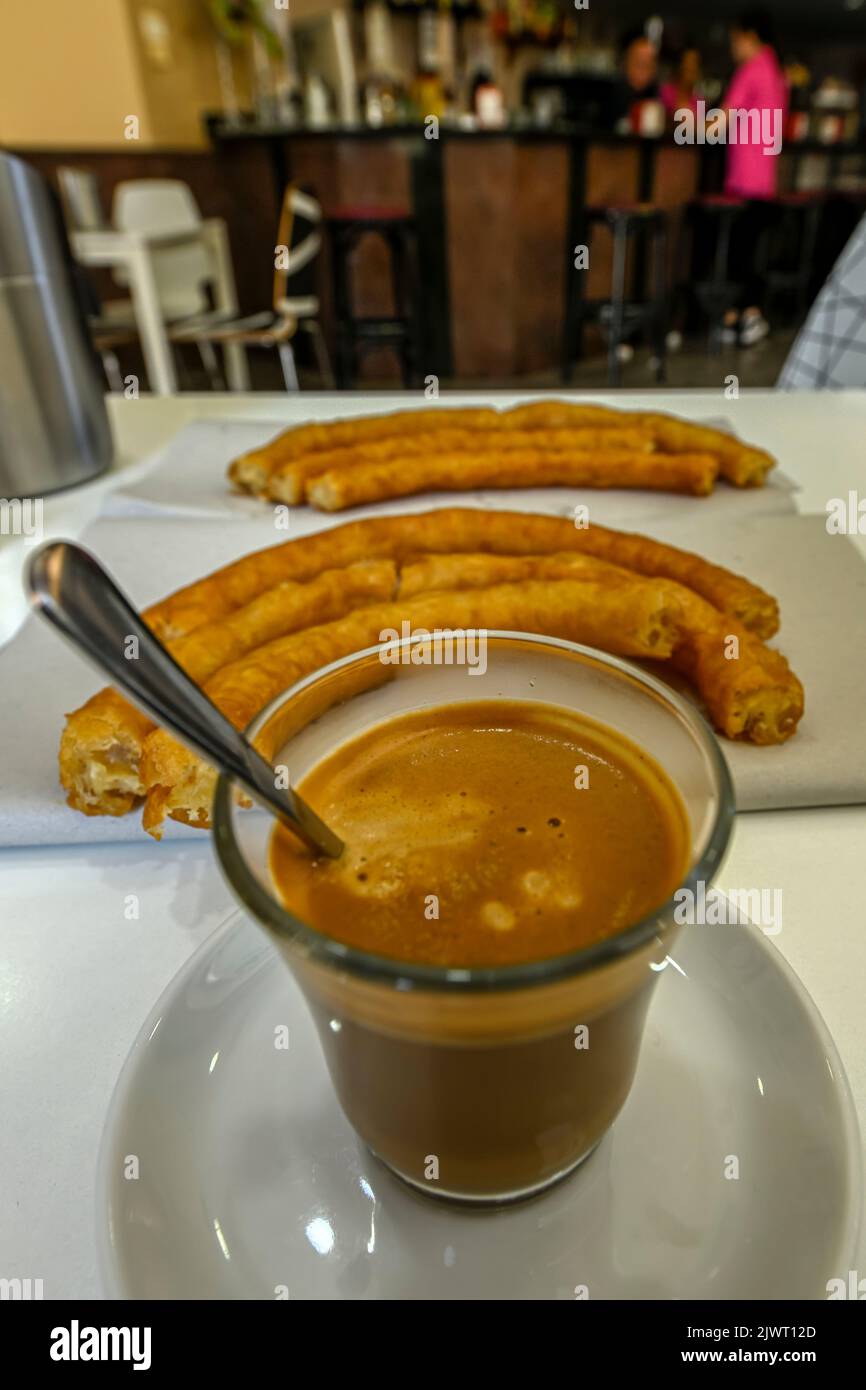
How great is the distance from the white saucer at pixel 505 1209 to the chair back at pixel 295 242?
13.3 ft

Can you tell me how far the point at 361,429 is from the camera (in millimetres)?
1566

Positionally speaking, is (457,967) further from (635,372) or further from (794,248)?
(794,248)

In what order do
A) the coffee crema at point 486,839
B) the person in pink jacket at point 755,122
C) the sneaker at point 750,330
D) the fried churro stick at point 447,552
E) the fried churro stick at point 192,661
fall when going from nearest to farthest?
the coffee crema at point 486,839
the fried churro stick at point 192,661
the fried churro stick at point 447,552
the person in pink jacket at point 755,122
the sneaker at point 750,330

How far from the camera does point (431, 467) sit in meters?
1.42

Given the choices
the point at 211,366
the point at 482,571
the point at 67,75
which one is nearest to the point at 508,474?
the point at 482,571

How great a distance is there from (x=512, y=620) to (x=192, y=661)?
0.34m

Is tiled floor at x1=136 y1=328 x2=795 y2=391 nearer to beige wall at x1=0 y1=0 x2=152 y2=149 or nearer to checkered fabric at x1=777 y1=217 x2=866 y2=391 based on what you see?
beige wall at x1=0 y1=0 x2=152 y2=149

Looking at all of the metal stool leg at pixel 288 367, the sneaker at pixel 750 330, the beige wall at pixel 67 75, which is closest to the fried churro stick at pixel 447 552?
the metal stool leg at pixel 288 367

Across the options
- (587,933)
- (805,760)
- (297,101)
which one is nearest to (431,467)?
(805,760)

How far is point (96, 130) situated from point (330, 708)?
19.4ft

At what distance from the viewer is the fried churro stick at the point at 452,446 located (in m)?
1.43

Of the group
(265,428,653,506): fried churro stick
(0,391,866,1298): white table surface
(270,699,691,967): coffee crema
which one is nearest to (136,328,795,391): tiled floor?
(265,428,653,506): fried churro stick

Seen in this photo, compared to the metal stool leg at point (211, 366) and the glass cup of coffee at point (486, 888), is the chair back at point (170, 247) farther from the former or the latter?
the glass cup of coffee at point (486, 888)
